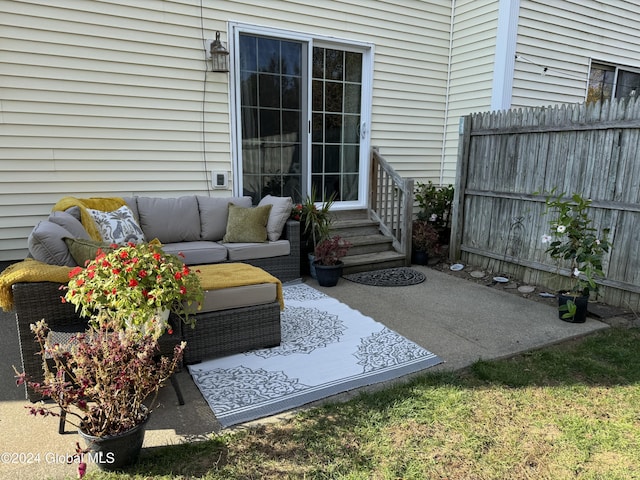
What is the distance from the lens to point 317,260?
4508 millimetres

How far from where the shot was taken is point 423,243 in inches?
210

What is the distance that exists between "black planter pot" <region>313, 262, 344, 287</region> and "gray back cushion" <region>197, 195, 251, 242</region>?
1.06 meters

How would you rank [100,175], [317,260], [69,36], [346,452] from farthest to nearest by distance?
[317,260]
[100,175]
[69,36]
[346,452]

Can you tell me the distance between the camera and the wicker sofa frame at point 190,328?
218cm

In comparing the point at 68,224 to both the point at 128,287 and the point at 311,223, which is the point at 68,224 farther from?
the point at 311,223

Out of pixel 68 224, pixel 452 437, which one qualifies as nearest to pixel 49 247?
pixel 68 224

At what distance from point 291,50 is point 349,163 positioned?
1571 mm

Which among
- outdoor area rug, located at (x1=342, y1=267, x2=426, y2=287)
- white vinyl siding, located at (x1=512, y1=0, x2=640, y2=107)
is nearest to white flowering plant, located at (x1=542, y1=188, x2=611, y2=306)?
outdoor area rug, located at (x1=342, y1=267, x2=426, y2=287)

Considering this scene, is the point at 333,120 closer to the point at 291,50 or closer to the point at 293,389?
the point at 291,50

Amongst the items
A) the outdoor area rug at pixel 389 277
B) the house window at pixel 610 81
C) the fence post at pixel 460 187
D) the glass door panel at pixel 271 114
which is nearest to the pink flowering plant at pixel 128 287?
the outdoor area rug at pixel 389 277

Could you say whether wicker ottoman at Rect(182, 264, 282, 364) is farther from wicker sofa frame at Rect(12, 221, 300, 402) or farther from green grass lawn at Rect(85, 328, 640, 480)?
green grass lawn at Rect(85, 328, 640, 480)

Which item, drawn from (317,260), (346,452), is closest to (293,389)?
(346,452)

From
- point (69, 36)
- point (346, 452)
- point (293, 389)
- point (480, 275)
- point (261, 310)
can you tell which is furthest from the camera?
point (480, 275)

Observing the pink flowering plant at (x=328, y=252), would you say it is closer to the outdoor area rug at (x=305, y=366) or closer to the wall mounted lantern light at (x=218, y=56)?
the outdoor area rug at (x=305, y=366)
